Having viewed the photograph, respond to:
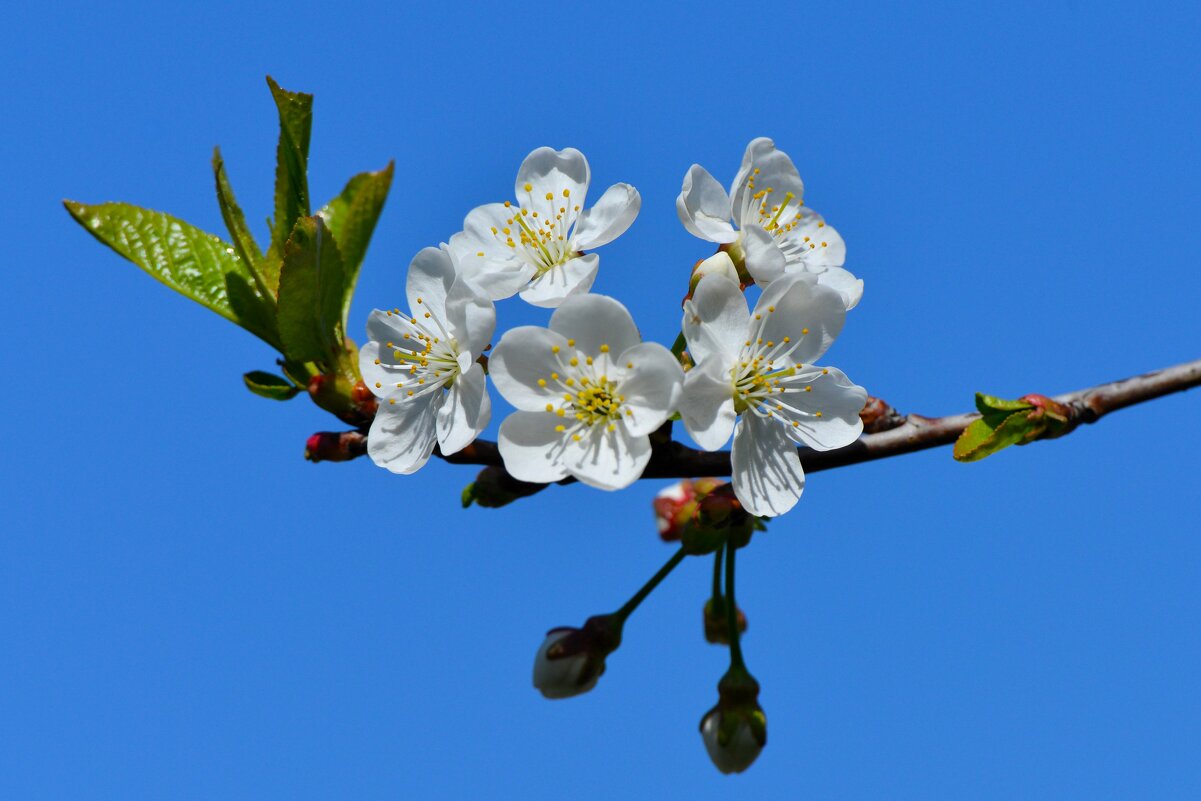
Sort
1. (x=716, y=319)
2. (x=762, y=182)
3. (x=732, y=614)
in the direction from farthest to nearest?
(x=732, y=614), (x=762, y=182), (x=716, y=319)

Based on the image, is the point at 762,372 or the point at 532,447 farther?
the point at 762,372

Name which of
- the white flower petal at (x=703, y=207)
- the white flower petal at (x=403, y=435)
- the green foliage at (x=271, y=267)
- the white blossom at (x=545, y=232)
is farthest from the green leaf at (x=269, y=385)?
the white flower petal at (x=703, y=207)

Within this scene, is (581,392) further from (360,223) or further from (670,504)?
(670,504)

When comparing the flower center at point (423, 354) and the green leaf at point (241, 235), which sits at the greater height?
the green leaf at point (241, 235)

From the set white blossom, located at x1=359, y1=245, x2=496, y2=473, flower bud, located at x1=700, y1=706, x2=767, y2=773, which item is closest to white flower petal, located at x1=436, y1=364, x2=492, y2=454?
white blossom, located at x1=359, y1=245, x2=496, y2=473

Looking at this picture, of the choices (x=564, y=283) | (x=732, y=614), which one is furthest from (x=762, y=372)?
(x=732, y=614)

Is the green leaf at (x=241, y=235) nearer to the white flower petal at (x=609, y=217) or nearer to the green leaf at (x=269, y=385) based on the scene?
the green leaf at (x=269, y=385)

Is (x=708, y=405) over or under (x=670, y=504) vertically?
under
